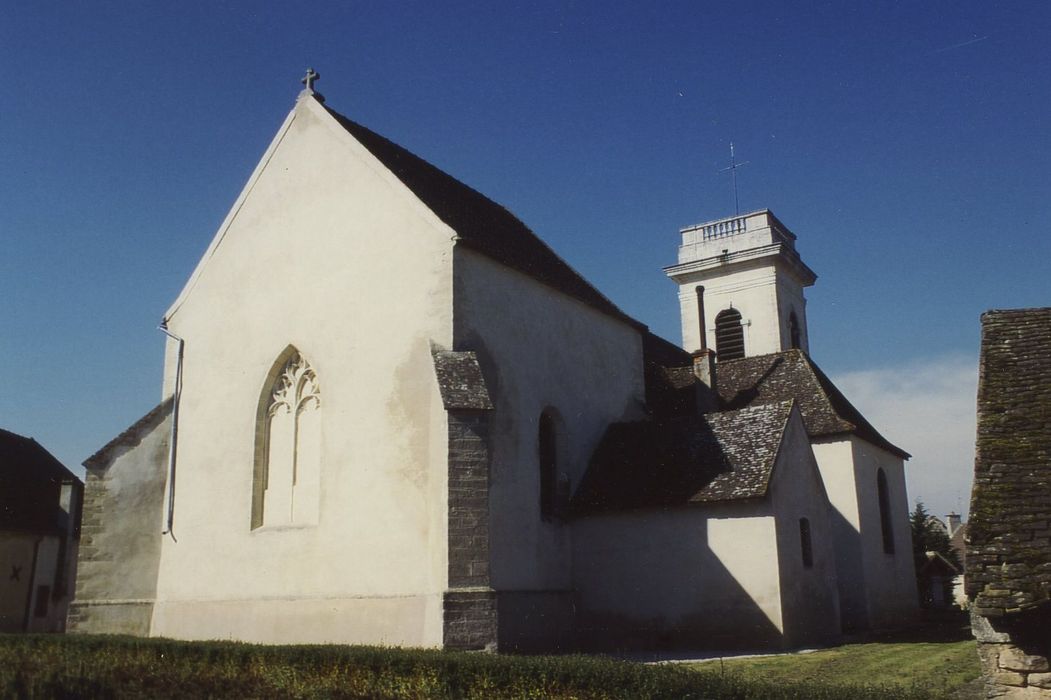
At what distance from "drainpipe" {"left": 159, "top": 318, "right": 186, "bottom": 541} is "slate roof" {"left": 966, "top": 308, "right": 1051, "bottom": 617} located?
16.8 metres

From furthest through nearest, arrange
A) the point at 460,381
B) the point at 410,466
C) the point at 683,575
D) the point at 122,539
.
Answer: the point at 122,539
the point at 683,575
the point at 410,466
the point at 460,381

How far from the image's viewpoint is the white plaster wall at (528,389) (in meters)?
18.5

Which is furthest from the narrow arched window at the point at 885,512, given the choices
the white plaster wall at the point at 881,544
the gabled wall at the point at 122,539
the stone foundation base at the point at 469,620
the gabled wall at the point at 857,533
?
the gabled wall at the point at 122,539

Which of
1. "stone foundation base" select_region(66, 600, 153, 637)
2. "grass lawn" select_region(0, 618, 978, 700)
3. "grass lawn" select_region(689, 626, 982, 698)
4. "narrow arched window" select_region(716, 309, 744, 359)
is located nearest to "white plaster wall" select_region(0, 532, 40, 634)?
"stone foundation base" select_region(66, 600, 153, 637)

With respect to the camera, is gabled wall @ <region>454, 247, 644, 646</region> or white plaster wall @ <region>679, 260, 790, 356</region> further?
white plaster wall @ <region>679, 260, 790, 356</region>

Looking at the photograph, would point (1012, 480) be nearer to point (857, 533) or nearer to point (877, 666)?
point (877, 666)

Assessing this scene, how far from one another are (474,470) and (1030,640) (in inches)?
378

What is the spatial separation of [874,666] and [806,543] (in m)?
5.51

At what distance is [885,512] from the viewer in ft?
91.4

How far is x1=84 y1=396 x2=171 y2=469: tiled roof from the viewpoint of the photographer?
20.5 metres

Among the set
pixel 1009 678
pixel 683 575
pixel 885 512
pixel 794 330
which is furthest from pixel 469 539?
pixel 794 330

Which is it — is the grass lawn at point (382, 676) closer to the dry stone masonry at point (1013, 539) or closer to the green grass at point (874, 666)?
the green grass at point (874, 666)

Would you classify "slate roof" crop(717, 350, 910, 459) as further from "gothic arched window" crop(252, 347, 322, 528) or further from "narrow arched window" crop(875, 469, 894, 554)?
"gothic arched window" crop(252, 347, 322, 528)

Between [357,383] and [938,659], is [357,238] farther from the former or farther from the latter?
[938,659]
